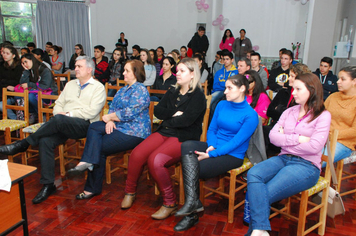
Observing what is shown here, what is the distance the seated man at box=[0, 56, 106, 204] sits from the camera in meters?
2.53

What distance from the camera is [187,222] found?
2.07 meters

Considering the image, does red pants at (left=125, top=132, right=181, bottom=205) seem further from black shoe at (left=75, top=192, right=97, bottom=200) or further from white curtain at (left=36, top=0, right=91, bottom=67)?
white curtain at (left=36, top=0, right=91, bottom=67)

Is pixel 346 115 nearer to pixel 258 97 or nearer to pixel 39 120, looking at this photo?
pixel 258 97

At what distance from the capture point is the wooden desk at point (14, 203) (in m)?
1.56

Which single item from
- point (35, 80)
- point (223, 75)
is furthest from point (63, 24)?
point (223, 75)

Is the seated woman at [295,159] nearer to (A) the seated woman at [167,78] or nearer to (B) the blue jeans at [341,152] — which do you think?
(B) the blue jeans at [341,152]

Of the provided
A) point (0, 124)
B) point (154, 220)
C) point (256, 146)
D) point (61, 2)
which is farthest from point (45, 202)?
point (61, 2)

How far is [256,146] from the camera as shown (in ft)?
7.39

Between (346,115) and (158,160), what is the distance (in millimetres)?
1600

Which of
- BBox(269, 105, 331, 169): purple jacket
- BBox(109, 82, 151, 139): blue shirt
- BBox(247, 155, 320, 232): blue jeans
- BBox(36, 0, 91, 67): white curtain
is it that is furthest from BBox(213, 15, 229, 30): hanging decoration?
BBox(247, 155, 320, 232): blue jeans

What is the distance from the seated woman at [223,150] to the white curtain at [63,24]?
29.1ft

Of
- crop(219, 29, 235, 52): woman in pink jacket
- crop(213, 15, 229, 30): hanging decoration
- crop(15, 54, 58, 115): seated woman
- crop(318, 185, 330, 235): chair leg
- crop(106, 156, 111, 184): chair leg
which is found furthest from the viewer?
crop(213, 15, 229, 30): hanging decoration

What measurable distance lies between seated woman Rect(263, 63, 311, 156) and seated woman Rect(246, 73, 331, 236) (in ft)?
1.66

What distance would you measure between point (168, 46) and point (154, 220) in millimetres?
8231
